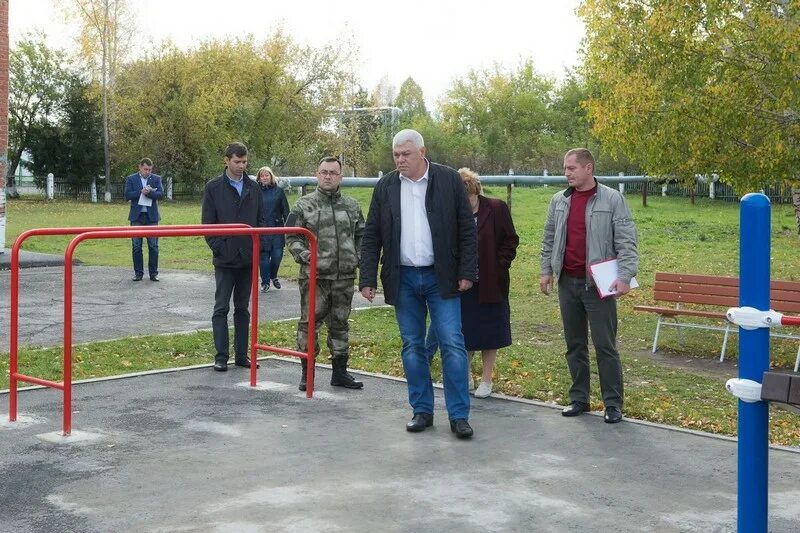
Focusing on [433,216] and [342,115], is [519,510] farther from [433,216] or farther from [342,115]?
[342,115]

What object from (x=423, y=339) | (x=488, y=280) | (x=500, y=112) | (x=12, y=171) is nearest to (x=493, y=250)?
(x=488, y=280)

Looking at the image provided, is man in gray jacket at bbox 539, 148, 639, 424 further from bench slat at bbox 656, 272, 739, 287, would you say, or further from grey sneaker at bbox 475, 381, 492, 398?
bench slat at bbox 656, 272, 739, 287

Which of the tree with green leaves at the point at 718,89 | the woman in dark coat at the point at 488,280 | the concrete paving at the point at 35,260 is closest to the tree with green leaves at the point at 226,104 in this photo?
the concrete paving at the point at 35,260

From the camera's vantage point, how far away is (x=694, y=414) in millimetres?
8359

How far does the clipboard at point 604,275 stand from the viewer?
314 inches

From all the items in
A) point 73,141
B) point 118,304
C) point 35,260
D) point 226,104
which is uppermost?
point 226,104

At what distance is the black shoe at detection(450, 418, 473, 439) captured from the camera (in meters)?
7.43

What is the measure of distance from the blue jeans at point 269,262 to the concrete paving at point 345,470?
6.97 m

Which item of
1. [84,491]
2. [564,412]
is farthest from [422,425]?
[84,491]

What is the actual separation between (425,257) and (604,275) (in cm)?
131

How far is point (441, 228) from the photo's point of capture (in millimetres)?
7461

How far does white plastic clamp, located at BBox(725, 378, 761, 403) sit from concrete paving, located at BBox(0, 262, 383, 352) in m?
8.36

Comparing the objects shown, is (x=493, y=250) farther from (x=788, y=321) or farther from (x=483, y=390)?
(x=788, y=321)

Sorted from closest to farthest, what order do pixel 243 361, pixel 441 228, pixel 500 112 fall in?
pixel 441 228 → pixel 243 361 → pixel 500 112
